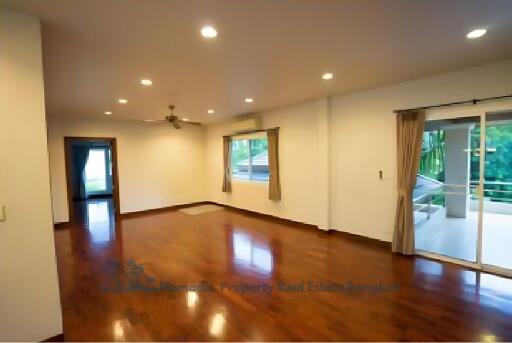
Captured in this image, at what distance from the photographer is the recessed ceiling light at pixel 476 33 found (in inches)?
91.0

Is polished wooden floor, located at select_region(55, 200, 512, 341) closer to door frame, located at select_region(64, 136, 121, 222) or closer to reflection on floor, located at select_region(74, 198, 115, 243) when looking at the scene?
reflection on floor, located at select_region(74, 198, 115, 243)

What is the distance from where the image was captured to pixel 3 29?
186 centimetres

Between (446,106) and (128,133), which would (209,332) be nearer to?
(446,106)

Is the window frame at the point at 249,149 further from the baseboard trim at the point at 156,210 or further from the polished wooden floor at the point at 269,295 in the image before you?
the polished wooden floor at the point at 269,295

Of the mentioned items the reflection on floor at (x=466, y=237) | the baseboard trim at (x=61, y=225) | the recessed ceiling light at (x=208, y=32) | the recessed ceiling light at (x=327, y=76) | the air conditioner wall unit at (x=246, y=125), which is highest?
the recessed ceiling light at (x=208, y=32)

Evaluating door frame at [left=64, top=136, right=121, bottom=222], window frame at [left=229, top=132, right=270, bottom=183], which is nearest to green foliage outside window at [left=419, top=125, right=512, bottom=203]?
window frame at [left=229, top=132, right=270, bottom=183]

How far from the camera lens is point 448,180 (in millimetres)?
3795

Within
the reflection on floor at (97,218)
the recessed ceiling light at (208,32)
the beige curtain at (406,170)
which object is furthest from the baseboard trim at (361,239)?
the reflection on floor at (97,218)

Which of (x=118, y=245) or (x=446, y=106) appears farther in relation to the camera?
(x=118, y=245)

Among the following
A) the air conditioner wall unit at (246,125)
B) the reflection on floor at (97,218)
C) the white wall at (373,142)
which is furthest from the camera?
the air conditioner wall unit at (246,125)

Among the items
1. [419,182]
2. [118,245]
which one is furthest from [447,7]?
[118,245]

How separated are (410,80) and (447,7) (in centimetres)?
204

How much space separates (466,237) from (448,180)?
1111 millimetres

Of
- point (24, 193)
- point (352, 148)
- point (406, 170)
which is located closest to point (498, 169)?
point (406, 170)
